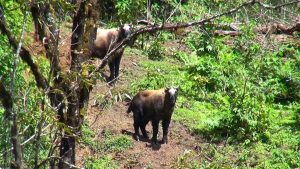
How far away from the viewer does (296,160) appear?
400 inches

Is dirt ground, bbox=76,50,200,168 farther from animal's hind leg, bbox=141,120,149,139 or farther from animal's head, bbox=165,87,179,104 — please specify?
animal's head, bbox=165,87,179,104

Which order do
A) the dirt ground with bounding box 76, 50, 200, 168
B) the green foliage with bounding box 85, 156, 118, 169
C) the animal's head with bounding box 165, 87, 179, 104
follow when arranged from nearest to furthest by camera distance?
the green foliage with bounding box 85, 156, 118, 169 → the dirt ground with bounding box 76, 50, 200, 168 → the animal's head with bounding box 165, 87, 179, 104

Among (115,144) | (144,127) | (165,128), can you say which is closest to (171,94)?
(165,128)

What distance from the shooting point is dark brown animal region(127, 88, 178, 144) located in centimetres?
1035

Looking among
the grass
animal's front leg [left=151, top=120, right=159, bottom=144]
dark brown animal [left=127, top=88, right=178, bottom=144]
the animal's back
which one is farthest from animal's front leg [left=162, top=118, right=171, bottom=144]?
the grass

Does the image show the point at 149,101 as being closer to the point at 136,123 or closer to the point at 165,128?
the point at 136,123

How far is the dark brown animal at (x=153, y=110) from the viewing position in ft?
34.0

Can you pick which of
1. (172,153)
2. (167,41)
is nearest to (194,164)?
(172,153)

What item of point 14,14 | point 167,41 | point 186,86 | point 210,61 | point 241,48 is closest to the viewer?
point 14,14

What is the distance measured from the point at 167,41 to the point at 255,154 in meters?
6.07

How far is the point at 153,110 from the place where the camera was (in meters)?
10.5

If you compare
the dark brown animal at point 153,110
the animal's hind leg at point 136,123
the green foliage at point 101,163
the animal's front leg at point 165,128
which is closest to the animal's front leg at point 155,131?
the dark brown animal at point 153,110

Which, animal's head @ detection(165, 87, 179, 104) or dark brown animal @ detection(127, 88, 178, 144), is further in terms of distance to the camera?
dark brown animal @ detection(127, 88, 178, 144)

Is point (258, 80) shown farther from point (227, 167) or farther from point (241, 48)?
point (227, 167)
